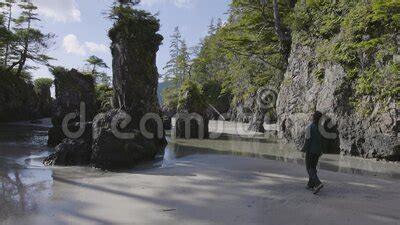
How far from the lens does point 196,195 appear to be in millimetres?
8117

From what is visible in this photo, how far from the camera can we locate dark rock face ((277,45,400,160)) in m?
13.0

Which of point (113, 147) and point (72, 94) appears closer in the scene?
point (113, 147)

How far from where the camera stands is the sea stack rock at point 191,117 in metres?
23.1

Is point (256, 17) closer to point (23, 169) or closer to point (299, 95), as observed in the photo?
point (299, 95)

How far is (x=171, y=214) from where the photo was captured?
22.0ft

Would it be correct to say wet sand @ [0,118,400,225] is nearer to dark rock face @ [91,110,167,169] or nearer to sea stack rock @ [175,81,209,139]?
dark rock face @ [91,110,167,169]

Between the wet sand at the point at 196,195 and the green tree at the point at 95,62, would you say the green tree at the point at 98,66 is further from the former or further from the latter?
the wet sand at the point at 196,195

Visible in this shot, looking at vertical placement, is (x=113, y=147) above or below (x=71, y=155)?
above

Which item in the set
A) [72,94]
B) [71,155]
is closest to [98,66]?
[72,94]

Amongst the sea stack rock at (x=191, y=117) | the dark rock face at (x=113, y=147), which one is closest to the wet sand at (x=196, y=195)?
the dark rock face at (x=113, y=147)

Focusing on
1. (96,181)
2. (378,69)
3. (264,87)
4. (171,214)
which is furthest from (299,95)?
(171,214)

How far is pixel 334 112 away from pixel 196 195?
30.9 ft

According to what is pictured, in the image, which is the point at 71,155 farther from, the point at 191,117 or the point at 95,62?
the point at 95,62

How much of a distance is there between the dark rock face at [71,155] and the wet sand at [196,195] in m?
0.66
